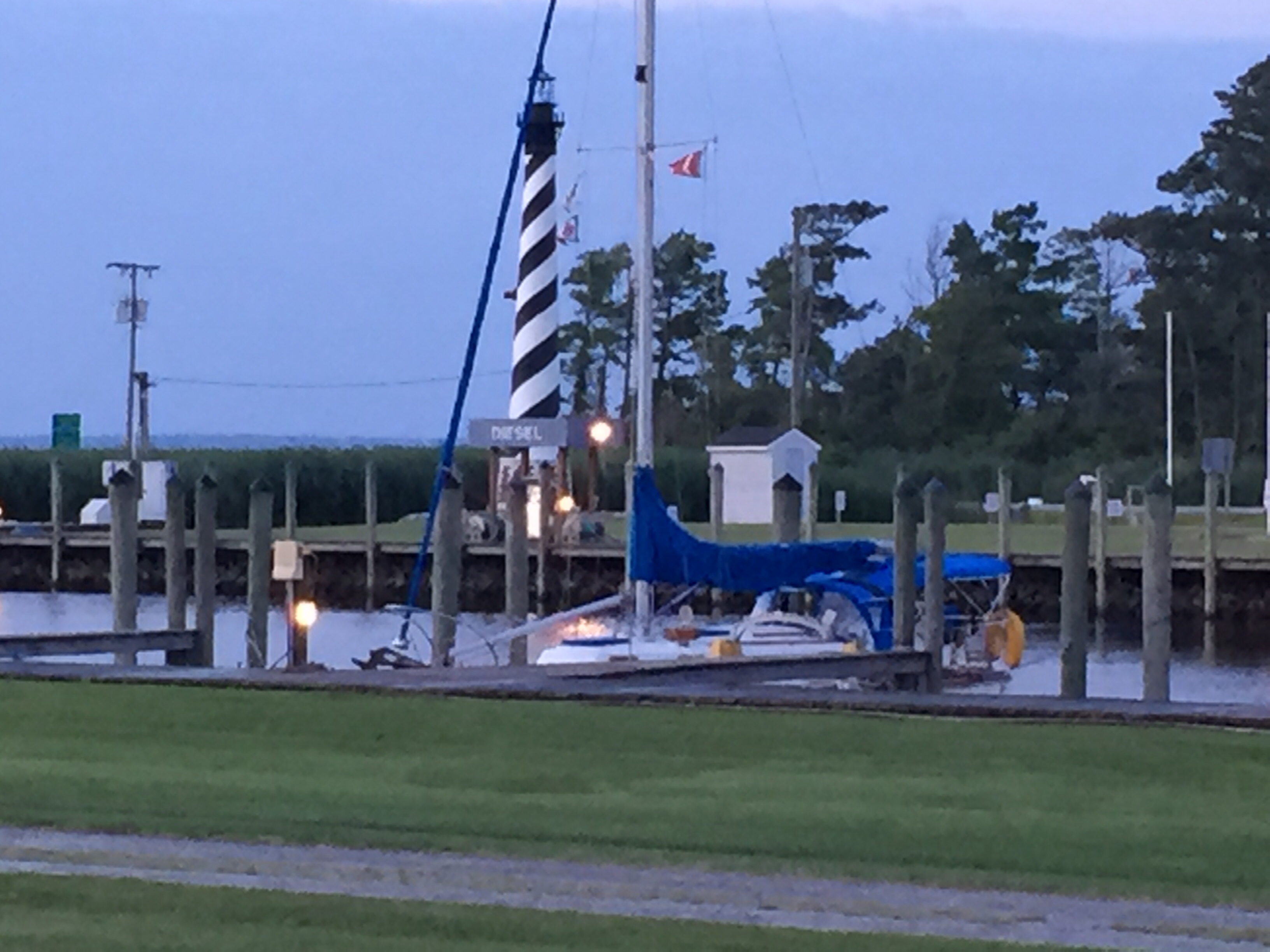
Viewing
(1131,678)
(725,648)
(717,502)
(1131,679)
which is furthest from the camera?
(717,502)

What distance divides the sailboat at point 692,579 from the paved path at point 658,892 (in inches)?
654

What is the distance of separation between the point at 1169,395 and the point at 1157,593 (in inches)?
1740

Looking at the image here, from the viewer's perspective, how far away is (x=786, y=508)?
3023cm

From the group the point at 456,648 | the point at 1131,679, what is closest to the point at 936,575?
the point at 456,648

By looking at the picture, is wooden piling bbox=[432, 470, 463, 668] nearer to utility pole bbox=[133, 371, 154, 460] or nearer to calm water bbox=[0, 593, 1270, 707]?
calm water bbox=[0, 593, 1270, 707]

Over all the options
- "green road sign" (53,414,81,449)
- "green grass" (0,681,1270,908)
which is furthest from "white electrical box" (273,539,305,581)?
"green road sign" (53,414,81,449)

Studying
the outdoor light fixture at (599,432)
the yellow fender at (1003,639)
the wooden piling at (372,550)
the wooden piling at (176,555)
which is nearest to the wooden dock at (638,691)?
the wooden piling at (176,555)

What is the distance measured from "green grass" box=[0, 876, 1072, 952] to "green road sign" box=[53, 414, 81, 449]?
2665 inches

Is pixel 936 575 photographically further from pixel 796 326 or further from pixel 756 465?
pixel 796 326

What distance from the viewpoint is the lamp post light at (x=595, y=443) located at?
51.5 m

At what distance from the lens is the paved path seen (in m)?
8.57

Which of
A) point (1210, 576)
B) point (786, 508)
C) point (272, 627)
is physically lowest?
point (272, 627)

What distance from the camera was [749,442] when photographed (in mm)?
64375

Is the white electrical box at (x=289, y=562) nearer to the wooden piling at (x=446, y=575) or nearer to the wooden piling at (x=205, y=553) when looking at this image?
the wooden piling at (x=205, y=553)
